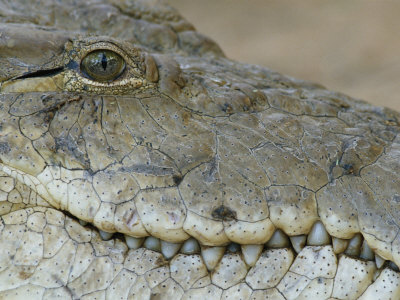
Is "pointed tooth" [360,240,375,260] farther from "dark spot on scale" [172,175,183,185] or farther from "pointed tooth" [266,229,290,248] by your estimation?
"dark spot on scale" [172,175,183,185]

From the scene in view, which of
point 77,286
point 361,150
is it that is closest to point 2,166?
point 77,286

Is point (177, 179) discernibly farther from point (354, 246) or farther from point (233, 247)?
point (354, 246)

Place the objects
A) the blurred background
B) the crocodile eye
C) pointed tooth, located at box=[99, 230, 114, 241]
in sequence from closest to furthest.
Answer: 1. pointed tooth, located at box=[99, 230, 114, 241]
2. the crocodile eye
3. the blurred background

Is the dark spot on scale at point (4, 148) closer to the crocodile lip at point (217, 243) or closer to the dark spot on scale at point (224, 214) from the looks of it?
the crocodile lip at point (217, 243)

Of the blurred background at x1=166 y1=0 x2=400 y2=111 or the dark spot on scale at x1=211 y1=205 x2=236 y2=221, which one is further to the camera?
the blurred background at x1=166 y1=0 x2=400 y2=111

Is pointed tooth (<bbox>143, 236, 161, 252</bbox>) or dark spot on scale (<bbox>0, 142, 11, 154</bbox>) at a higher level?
dark spot on scale (<bbox>0, 142, 11, 154</bbox>)

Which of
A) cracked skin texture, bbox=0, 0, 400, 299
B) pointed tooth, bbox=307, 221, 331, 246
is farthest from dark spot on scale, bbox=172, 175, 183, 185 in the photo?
pointed tooth, bbox=307, 221, 331, 246

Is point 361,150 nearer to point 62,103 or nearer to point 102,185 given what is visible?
point 102,185
